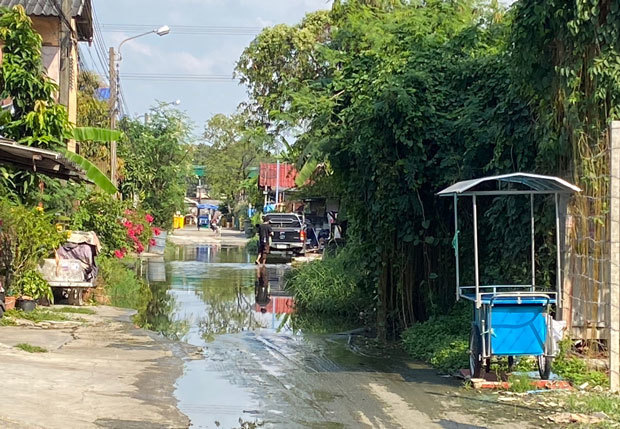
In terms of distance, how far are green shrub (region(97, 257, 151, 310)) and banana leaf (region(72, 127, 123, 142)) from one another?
10.6 feet

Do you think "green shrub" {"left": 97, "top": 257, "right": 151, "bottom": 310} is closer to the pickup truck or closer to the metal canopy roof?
the metal canopy roof

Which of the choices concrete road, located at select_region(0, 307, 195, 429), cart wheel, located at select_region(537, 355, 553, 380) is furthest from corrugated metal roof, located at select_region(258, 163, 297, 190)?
cart wheel, located at select_region(537, 355, 553, 380)

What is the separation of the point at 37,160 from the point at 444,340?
26.2ft

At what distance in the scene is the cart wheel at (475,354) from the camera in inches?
398

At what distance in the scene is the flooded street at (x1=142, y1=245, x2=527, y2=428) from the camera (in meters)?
8.83

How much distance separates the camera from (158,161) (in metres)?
44.0

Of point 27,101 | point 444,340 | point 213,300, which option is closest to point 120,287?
point 213,300

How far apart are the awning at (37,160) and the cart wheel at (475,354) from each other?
808cm

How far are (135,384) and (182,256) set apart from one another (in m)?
29.6

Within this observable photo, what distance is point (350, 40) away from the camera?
1684 cm

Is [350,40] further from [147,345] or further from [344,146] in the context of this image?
[147,345]

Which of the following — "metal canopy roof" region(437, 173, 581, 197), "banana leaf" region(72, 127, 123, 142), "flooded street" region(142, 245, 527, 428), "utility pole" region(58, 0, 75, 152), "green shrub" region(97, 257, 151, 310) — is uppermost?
"utility pole" region(58, 0, 75, 152)

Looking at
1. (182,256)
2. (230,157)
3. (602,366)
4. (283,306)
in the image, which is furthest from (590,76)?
(230,157)

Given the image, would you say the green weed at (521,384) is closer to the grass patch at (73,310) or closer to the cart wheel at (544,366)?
the cart wheel at (544,366)
